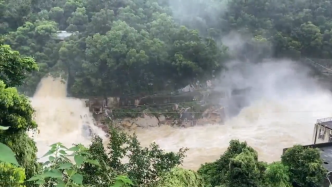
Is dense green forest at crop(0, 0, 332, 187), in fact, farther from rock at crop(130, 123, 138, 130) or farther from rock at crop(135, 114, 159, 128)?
rock at crop(130, 123, 138, 130)

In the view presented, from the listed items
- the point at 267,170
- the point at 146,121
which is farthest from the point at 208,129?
the point at 267,170

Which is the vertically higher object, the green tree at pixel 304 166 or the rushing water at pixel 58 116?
the rushing water at pixel 58 116


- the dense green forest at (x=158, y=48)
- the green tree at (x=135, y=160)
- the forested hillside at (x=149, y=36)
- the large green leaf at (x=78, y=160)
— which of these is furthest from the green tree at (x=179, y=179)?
the forested hillside at (x=149, y=36)

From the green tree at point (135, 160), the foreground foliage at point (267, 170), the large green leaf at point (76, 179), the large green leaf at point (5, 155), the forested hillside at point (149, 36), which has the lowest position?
the large green leaf at point (76, 179)

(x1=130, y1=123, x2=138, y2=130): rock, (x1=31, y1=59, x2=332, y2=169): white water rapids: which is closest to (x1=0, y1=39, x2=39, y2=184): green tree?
(x1=31, y1=59, x2=332, y2=169): white water rapids

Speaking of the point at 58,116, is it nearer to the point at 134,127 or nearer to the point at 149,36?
the point at 134,127

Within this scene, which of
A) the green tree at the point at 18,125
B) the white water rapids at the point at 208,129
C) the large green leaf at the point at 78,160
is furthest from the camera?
the white water rapids at the point at 208,129

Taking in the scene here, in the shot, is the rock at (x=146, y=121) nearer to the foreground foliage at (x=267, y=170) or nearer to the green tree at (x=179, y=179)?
the foreground foliage at (x=267, y=170)

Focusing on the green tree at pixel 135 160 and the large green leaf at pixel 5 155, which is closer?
the large green leaf at pixel 5 155
